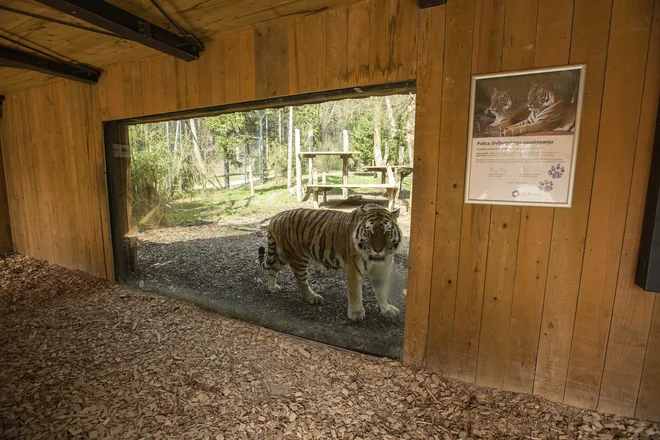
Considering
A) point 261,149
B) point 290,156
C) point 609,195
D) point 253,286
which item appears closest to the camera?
point 609,195

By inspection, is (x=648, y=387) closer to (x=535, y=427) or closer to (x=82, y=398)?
(x=535, y=427)

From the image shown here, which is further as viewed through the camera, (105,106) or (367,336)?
(105,106)

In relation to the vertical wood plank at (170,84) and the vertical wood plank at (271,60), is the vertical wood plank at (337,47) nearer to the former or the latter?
the vertical wood plank at (271,60)

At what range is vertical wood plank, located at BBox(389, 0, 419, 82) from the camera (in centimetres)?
202

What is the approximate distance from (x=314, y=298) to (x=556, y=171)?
2.64 meters

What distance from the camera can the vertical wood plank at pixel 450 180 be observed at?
1906mm

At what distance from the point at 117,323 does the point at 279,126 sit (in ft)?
14.7

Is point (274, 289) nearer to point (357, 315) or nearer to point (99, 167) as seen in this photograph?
point (357, 315)

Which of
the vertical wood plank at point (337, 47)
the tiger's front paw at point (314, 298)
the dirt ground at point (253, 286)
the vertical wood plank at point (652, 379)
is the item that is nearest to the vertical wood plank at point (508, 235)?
the vertical wood plank at point (652, 379)

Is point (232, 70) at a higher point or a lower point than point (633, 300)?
higher

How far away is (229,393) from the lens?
2.06 metres

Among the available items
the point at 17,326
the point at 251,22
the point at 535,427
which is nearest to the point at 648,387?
the point at 535,427

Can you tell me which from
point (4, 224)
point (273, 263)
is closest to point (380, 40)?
point (273, 263)

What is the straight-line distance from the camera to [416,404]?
1.96m
